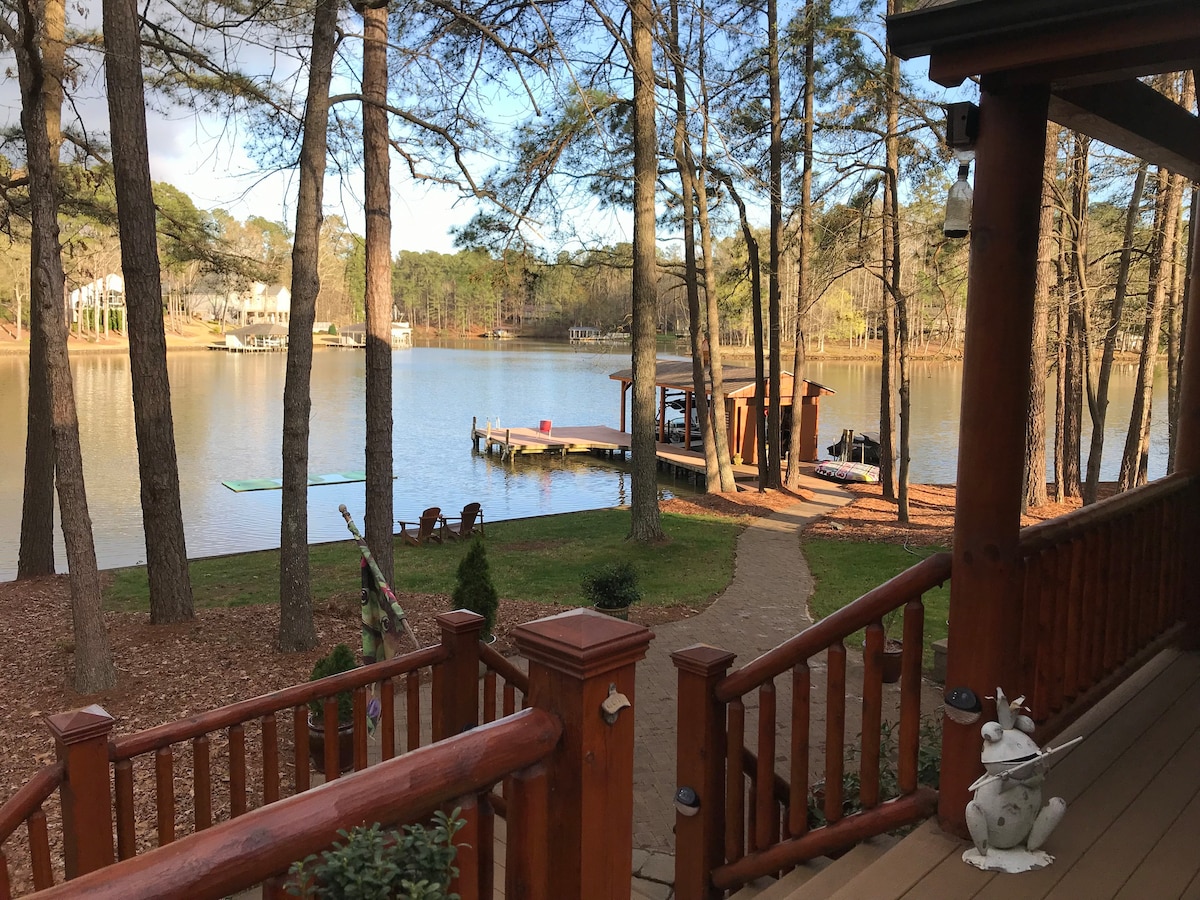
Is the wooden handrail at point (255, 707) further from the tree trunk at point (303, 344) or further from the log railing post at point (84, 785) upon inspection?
the tree trunk at point (303, 344)

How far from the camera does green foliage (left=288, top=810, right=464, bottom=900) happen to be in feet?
4.96

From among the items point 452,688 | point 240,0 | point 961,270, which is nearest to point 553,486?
point 961,270

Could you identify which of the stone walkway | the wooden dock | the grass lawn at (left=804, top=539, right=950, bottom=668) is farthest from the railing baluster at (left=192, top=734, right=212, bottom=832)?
the wooden dock

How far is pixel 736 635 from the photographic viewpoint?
9008 millimetres

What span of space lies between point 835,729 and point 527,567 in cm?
1015

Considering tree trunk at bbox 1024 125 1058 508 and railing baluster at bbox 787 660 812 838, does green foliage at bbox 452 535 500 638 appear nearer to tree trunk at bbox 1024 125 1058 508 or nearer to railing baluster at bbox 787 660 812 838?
railing baluster at bbox 787 660 812 838

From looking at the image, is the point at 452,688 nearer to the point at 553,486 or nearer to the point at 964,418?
the point at 964,418

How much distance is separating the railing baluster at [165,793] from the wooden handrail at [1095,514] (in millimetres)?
3015

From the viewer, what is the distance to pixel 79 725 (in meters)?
2.98

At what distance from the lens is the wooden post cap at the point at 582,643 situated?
186cm

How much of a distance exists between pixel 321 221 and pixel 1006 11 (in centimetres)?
715

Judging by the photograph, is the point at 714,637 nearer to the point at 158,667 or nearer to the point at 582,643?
the point at 158,667

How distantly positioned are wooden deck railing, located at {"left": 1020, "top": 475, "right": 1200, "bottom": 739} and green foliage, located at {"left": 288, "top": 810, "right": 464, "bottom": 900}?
203 centimetres

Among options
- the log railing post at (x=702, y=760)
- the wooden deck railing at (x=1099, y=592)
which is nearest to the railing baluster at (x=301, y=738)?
the log railing post at (x=702, y=760)
